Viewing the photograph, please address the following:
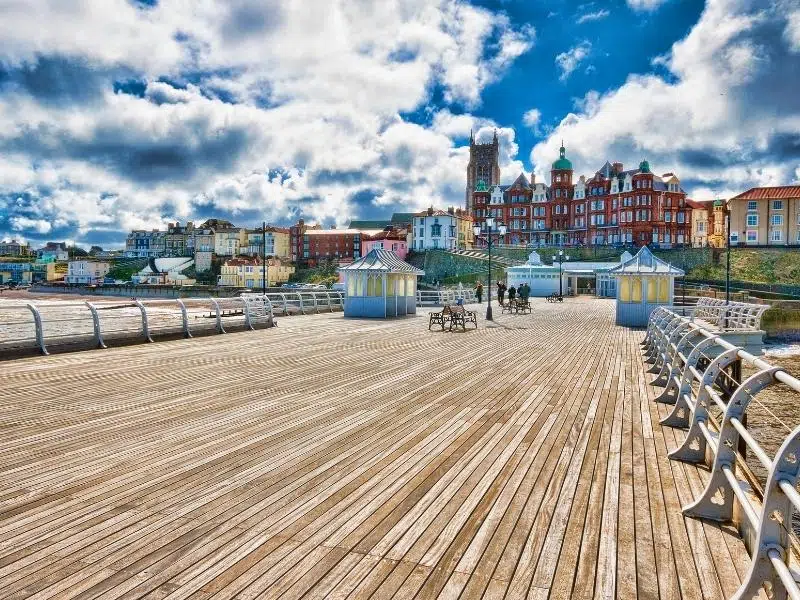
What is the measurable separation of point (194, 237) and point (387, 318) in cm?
12605

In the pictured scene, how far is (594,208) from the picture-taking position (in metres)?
83.4

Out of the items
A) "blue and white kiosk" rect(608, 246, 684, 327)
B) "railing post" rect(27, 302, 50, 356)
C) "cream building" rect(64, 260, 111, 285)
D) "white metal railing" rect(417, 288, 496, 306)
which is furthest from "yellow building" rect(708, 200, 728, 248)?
"cream building" rect(64, 260, 111, 285)

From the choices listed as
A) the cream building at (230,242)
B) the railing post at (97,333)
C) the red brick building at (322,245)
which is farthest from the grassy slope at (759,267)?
the cream building at (230,242)

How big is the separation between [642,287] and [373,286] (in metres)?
11.3

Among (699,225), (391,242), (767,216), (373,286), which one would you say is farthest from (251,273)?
(373,286)

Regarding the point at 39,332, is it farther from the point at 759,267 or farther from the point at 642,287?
the point at 759,267

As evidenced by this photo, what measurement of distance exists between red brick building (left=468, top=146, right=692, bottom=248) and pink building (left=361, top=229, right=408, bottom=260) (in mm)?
14174

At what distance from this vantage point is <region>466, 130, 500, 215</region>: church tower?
15112 cm

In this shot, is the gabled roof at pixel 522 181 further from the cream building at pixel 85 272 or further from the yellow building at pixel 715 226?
the cream building at pixel 85 272

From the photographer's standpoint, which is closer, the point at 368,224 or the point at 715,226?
the point at 715,226

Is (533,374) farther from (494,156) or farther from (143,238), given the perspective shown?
(143,238)

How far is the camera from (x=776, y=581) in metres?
2.51

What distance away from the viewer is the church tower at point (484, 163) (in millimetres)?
151125

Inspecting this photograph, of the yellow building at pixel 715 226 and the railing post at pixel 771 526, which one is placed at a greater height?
the yellow building at pixel 715 226
